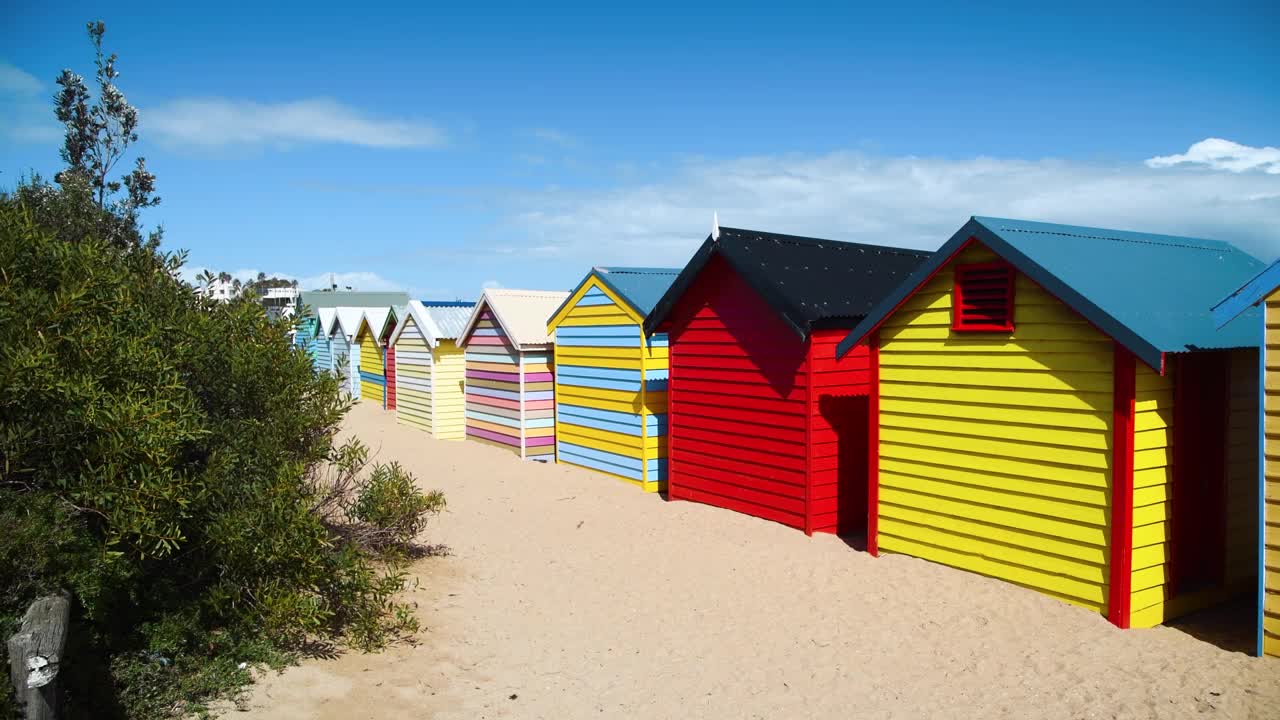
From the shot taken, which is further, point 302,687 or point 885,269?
point 885,269

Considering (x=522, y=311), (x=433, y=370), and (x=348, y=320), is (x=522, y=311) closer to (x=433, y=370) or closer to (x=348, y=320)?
(x=433, y=370)

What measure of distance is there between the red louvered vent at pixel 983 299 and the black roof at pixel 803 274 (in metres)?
2.38

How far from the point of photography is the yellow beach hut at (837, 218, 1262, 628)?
26.7 ft

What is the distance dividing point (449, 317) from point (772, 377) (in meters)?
14.4

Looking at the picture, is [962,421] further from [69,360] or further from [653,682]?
[69,360]

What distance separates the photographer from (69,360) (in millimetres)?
6270

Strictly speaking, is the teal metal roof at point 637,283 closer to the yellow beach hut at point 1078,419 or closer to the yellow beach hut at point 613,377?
the yellow beach hut at point 613,377

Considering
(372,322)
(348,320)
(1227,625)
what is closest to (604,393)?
(1227,625)

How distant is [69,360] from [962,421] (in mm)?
8417

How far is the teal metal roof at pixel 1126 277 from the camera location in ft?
26.2

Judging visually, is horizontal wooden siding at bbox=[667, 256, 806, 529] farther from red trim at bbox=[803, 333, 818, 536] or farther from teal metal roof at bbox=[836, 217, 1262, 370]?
teal metal roof at bbox=[836, 217, 1262, 370]

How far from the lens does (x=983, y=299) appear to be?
368 inches

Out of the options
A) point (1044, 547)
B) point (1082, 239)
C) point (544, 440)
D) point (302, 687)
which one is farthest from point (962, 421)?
point (544, 440)

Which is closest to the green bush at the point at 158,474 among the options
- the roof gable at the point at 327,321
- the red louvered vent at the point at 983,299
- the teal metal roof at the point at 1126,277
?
the teal metal roof at the point at 1126,277
